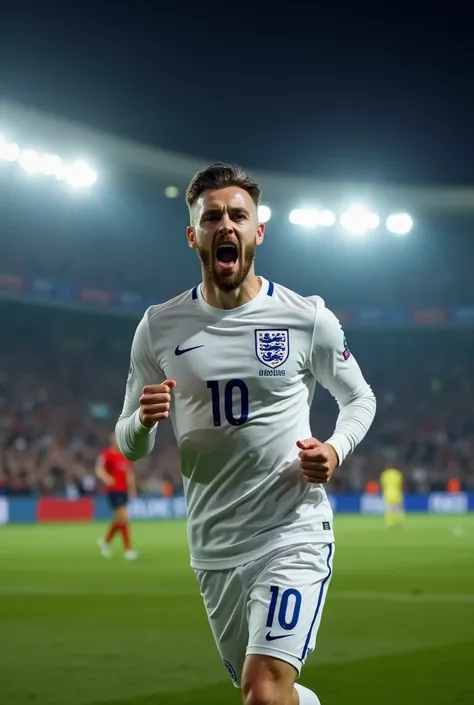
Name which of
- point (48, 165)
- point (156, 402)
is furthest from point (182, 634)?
point (48, 165)

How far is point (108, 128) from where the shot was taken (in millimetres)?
40344

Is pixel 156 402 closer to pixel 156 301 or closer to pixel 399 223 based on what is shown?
pixel 156 301

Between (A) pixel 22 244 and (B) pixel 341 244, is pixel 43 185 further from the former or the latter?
(B) pixel 341 244

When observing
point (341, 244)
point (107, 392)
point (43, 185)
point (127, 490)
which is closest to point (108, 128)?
point (43, 185)

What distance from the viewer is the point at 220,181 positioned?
180 inches

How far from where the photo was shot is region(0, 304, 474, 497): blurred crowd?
3562 centimetres

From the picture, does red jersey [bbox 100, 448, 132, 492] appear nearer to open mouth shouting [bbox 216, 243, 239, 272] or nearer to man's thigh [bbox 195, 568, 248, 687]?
man's thigh [bbox 195, 568, 248, 687]

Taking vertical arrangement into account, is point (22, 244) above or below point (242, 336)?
above

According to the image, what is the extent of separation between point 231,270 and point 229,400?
0.54 metres

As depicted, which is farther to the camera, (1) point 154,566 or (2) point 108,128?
(2) point 108,128

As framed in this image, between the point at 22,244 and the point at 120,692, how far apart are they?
33.9 metres

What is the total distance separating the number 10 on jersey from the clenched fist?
315 mm

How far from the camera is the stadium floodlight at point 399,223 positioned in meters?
46.4

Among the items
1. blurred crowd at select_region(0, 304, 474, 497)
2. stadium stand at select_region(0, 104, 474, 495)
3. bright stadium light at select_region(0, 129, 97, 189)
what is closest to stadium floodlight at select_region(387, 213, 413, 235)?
stadium stand at select_region(0, 104, 474, 495)
